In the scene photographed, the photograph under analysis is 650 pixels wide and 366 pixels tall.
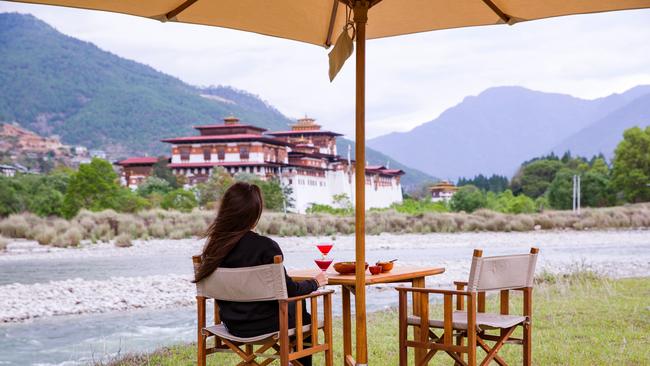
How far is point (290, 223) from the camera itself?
2641cm

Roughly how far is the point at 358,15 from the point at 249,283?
106 centimetres

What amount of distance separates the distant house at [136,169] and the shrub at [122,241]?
2754cm

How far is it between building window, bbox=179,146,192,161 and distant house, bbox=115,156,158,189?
7.22 feet

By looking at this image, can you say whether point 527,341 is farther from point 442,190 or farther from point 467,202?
point 442,190

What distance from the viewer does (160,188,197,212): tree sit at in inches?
1404

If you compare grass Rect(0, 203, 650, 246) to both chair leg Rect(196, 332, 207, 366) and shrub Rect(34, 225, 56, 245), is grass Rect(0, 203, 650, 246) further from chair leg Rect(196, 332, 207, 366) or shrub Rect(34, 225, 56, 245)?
chair leg Rect(196, 332, 207, 366)

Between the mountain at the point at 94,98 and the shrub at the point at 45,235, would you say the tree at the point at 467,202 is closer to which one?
the shrub at the point at 45,235

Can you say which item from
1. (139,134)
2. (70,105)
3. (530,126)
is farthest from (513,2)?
(530,126)

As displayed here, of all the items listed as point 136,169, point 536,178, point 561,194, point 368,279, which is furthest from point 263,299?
point 536,178

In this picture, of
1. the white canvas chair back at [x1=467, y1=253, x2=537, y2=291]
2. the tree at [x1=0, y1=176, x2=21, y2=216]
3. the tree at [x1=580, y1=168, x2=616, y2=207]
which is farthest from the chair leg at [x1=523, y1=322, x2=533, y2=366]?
the tree at [x1=580, y1=168, x2=616, y2=207]

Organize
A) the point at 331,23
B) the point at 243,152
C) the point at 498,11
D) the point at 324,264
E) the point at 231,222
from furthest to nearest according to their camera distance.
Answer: the point at 243,152
the point at 331,23
the point at 324,264
the point at 498,11
the point at 231,222

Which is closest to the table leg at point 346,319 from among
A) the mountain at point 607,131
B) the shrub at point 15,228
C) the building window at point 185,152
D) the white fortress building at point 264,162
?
the shrub at point 15,228

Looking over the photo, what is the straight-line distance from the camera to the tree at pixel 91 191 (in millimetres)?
35656

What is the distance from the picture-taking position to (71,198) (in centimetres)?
3600
